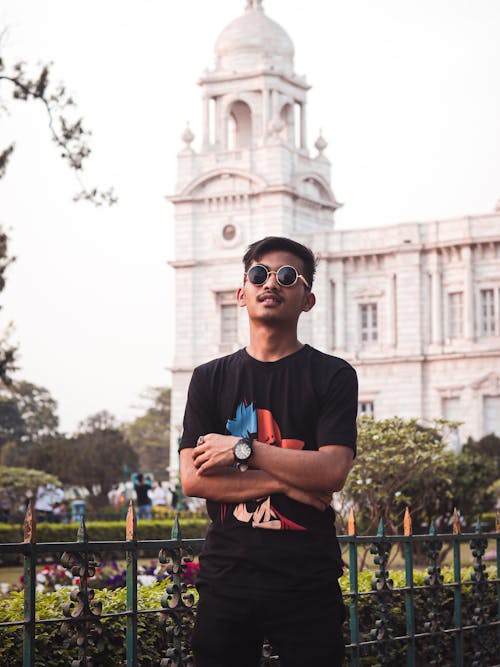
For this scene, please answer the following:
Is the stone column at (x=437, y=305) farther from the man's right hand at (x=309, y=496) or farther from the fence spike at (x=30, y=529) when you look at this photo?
the man's right hand at (x=309, y=496)

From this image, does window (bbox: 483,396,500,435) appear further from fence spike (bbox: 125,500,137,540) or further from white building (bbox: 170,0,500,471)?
fence spike (bbox: 125,500,137,540)

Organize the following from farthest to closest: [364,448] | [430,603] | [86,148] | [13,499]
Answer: [13,499]
[364,448]
[86,148]
[430,603]

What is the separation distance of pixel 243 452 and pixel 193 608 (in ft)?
4.78

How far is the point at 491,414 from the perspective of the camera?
44.4m

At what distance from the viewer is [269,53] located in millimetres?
50719

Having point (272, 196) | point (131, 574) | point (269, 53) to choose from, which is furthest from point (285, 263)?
point (269, 53)

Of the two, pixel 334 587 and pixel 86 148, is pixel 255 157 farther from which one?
pixel 334 587

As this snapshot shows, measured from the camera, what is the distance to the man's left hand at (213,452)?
3832 mm

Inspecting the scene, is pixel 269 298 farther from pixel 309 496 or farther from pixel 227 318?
pixel 227 318

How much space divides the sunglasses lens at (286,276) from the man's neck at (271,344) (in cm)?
16

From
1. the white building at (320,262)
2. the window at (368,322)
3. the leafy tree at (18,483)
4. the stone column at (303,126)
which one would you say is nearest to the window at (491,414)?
the white building at (320,262)

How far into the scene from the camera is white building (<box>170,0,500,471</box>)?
4534cm

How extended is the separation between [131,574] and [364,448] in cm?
1520

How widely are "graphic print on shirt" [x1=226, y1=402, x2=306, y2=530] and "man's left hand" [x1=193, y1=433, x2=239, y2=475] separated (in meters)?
0.07
